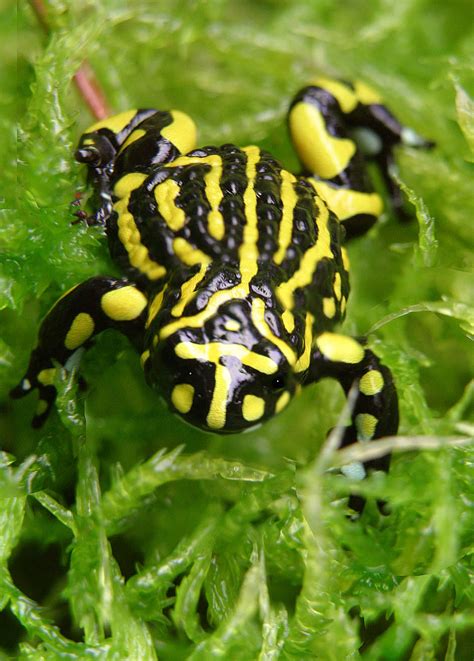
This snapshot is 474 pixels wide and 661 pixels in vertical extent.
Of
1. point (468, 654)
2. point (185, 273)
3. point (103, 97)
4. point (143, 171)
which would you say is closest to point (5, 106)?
point (103, 97)

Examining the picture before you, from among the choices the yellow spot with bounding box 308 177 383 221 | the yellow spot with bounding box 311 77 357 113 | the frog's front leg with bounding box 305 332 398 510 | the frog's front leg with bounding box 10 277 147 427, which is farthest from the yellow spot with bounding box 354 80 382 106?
the frog's front leg with bounding box 10 277 147 427

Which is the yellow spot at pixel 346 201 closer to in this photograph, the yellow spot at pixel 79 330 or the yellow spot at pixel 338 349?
the yellow spot at pixel 338 349

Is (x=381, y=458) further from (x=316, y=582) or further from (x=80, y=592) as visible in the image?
(x=80, y=592)

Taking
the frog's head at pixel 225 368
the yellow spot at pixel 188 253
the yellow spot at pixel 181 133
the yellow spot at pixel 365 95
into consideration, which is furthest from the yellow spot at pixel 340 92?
the frog's head at pixel 225 368

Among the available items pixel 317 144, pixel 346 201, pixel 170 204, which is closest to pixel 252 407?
pixel 170 204

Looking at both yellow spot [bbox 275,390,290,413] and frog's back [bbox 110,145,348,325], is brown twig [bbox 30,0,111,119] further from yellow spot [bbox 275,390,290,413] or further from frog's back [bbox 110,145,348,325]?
yellow spot [bbox 275,390,290,413]

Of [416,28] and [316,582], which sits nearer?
[316,582]

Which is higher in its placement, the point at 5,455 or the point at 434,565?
the point at 5,455
